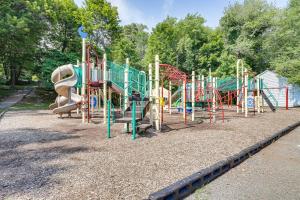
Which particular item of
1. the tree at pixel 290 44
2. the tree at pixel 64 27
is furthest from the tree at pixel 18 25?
the tree at pixel 290 44

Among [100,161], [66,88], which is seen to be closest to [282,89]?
[66,88]

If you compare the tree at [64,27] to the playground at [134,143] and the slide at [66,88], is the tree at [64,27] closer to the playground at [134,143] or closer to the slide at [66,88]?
the playground at [134,143]

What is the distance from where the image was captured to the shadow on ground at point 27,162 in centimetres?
436

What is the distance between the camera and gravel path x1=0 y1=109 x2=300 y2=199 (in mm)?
4172

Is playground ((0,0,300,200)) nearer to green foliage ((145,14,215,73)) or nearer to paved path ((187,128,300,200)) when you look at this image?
paved path ((187,128,300,200))

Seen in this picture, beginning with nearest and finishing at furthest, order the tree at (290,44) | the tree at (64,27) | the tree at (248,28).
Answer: the tree at (290,44)
the tree at (64,27)
the tree at (248,28)

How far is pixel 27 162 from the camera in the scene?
5.83m

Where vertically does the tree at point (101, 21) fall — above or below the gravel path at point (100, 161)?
above

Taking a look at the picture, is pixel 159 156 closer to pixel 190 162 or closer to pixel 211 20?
pixel 190 162

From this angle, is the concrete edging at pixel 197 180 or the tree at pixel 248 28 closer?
the concrete edging at pixel 197 180

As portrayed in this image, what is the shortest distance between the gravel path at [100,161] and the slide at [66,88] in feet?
16.7

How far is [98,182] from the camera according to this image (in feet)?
14.6

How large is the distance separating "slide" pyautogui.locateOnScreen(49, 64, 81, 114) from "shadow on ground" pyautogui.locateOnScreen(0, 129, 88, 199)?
5.49 m

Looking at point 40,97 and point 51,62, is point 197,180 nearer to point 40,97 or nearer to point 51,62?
point 51,62
